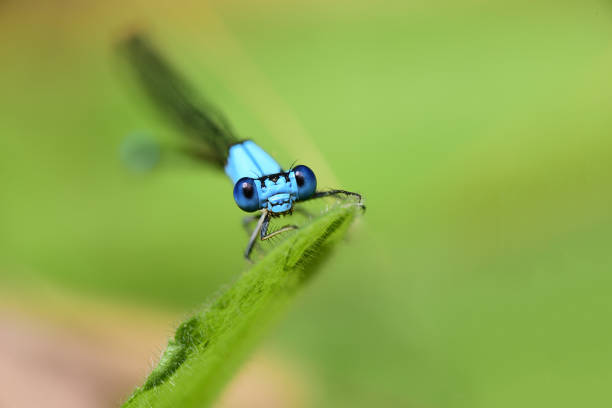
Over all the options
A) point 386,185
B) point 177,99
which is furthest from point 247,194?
point 177,99

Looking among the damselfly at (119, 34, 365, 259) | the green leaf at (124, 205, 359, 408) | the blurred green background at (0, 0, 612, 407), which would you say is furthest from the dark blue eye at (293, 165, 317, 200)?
the green leaf at (124, 205, 359, 408)

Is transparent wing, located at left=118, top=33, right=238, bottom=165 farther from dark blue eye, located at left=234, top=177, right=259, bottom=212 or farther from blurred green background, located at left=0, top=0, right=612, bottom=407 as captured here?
dark blue eye, located at left=234, top=177, right=259, bottom=212

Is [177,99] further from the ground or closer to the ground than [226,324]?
further from the ground

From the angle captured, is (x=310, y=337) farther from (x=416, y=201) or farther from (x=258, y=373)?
(x=416, y=201)

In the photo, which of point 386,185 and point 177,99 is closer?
point 386,185

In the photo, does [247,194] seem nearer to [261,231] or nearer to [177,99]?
[261,231]

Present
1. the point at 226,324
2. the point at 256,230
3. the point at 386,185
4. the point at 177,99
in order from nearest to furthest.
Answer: the point at 226,324, the point at 256,230, the point at 386,185, the point at 177,99

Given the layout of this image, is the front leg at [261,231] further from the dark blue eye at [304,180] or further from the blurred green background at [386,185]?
the blurred green background at [386,185]

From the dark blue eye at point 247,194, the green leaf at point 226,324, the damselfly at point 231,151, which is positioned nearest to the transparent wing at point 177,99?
the damselfly at point 231,151
